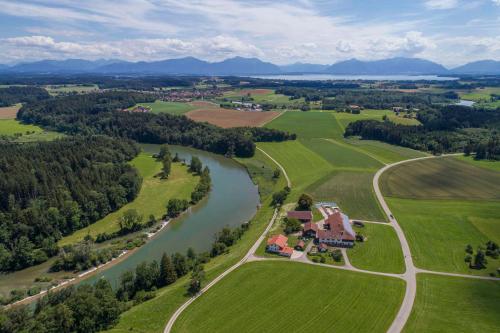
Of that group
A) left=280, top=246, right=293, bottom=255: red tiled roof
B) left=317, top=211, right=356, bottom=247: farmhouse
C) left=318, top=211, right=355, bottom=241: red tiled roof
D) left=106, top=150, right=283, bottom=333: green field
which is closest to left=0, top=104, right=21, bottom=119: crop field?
left=106, top=150, right=283, bottom=333: green field

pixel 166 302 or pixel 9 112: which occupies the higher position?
pixel 9 112

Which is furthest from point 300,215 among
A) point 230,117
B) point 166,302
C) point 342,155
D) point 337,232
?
point 230,117

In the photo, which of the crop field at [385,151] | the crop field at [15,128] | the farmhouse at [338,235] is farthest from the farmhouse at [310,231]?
the crop field at [15,128]

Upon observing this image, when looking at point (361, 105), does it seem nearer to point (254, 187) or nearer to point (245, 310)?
point (254, 187)

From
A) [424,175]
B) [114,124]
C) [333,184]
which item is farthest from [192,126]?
[424,175]

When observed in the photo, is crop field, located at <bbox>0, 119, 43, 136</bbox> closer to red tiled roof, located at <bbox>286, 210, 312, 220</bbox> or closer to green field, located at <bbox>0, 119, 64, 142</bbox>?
green field, located at <bbox>0, 119, 64, 142</bbox>

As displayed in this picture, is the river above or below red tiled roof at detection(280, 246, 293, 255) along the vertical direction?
below

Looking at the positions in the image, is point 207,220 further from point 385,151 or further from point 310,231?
point 385,151
